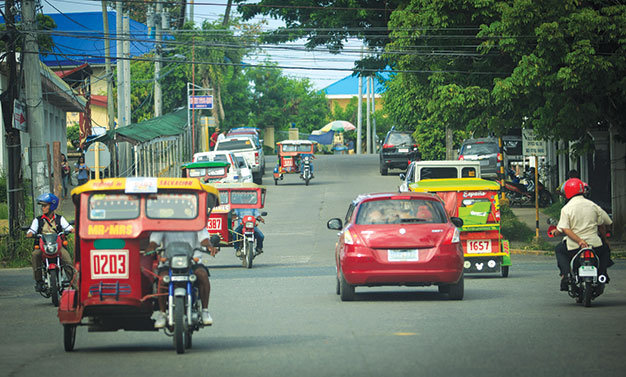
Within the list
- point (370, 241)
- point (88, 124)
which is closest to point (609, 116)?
point (370, 241)

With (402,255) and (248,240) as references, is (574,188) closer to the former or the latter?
(402,255)

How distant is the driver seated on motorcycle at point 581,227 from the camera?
1355cm

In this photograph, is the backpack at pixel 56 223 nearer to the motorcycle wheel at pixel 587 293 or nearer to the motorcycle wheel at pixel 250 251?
the motorcycle wheel at pixel 250 251

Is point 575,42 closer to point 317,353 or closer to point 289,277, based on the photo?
point 289,277

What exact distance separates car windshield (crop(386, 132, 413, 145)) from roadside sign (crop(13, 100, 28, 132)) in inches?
1141

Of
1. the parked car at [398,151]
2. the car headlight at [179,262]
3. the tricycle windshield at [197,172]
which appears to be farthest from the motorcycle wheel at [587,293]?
the parked car at [398,151]

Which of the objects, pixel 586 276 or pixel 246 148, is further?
pixel 246 148

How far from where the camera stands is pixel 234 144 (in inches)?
1892

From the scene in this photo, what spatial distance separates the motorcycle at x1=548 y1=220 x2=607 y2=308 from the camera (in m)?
13.4

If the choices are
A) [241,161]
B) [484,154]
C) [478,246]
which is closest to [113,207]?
[478,246]

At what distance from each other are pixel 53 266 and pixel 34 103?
30.4 feet

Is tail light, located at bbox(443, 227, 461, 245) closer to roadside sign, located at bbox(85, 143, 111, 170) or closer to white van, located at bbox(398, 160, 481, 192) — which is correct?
white van, located at bbox(398, 160, 481, 192)

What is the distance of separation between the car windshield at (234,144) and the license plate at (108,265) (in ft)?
122

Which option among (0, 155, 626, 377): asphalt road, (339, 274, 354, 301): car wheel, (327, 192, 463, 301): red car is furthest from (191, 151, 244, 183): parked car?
(327, 192, 463, 301): red car
